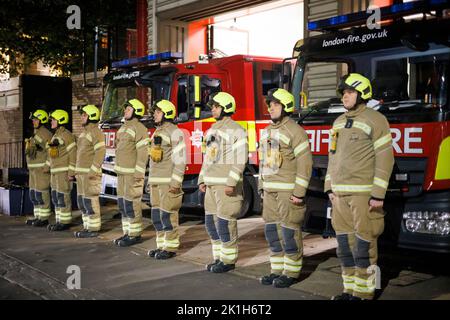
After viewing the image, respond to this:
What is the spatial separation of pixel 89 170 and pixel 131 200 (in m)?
1.18

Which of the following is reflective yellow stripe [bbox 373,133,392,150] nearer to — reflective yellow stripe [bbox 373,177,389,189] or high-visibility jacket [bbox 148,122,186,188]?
reflective yellow stripe [bbox 373,177,389,189]

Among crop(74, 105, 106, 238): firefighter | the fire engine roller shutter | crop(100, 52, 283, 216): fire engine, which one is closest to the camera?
crop(74, 105, 106, 238): firefighter

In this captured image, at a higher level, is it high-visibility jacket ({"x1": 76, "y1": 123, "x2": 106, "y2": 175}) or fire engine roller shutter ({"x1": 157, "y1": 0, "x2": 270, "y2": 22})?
fire engine roller shutter ({"x1": 157, "y1": 0, "x2": 270, "y2": 22})

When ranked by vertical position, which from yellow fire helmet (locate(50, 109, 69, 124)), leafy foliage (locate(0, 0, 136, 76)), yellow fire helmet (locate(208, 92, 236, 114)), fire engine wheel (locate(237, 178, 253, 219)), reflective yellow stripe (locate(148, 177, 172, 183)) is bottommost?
fire engine wheel (locate(237, 178, 253, 219))

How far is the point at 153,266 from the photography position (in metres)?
6.36

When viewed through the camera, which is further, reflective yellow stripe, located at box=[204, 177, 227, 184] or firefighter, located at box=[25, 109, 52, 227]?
firefighter, located at box=[25, 109, 52, 227]

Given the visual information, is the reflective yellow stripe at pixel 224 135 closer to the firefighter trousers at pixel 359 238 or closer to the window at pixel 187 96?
the firefighter trousers at pixel 359 238

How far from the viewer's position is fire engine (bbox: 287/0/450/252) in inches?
195

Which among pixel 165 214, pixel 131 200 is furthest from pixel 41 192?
pixel 165 214

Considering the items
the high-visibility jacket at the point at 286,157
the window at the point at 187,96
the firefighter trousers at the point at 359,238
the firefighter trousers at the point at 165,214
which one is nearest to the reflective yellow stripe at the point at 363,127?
the firefighter trousers at the point at 359,238

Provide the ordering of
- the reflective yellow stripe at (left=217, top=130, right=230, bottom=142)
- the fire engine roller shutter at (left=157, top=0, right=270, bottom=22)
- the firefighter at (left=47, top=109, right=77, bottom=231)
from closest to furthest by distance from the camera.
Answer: the reflective yellow stripe at (left=217, top=130, right=230, bottom=142)
the firefighter at (left=47, top=109, right=77, bottom=231)
the fire engine roller shutter at (left=157, top=0, right=270, bottom=22)

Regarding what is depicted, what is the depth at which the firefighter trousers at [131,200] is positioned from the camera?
7.55 metres

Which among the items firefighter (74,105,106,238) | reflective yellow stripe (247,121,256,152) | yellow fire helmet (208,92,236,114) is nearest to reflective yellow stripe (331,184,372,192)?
yellow fire helmet (208,92,236,114)

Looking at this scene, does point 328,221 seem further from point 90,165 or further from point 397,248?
point 90,165
